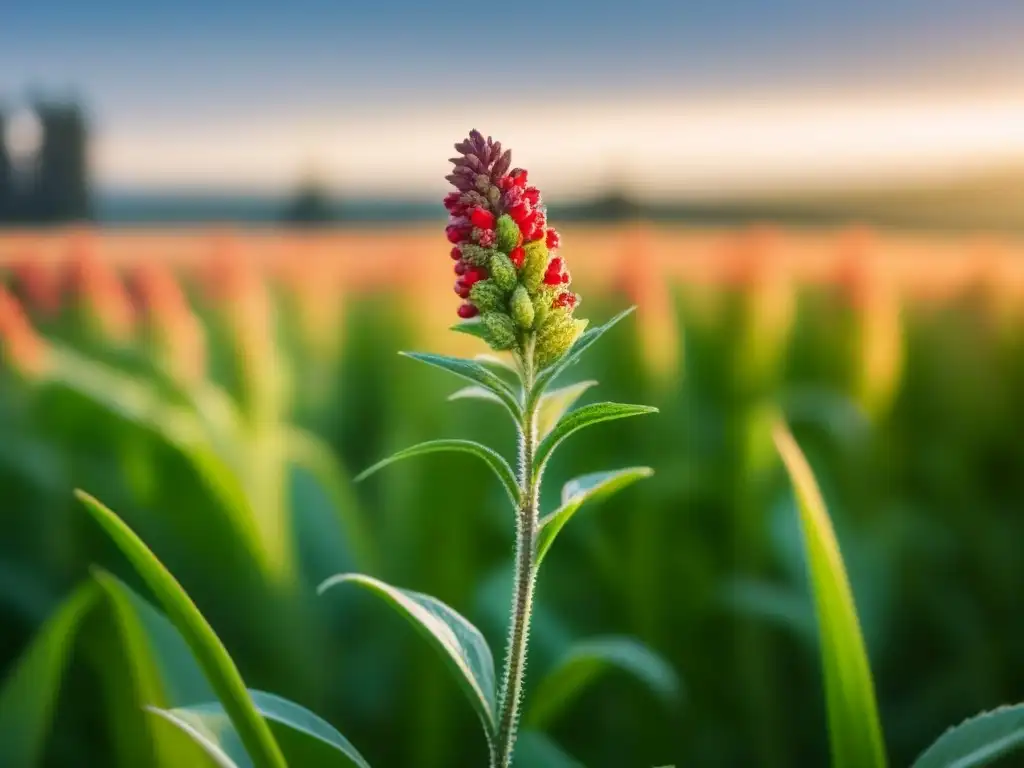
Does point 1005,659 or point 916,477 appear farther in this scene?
point 916,477

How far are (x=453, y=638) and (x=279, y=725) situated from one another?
184mm

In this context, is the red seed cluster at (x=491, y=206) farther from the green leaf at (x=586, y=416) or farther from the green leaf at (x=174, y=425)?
the green leaf at (x=174, y=425)

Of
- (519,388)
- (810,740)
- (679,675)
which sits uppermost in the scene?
(519,388)

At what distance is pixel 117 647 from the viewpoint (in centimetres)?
94

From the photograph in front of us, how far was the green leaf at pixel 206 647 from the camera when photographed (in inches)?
A: 16.5

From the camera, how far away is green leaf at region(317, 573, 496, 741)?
0.38 metres

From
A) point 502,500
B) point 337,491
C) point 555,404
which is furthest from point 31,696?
point 502,500

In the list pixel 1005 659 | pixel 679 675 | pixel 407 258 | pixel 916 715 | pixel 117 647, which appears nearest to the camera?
pixel 117 647

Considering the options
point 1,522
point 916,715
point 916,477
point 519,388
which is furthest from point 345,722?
point 916,477

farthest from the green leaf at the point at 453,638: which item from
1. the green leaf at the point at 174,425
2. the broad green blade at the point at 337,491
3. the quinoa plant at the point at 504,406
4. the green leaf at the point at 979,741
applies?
the broad green blade at the point at 337,491

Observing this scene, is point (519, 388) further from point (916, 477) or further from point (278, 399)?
point (916, 477)

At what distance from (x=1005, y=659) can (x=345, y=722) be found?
0.97 m

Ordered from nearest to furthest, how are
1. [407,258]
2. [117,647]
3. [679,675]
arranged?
[117,647] → [679,675] → [407,258]

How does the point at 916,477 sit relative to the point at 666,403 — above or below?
below
